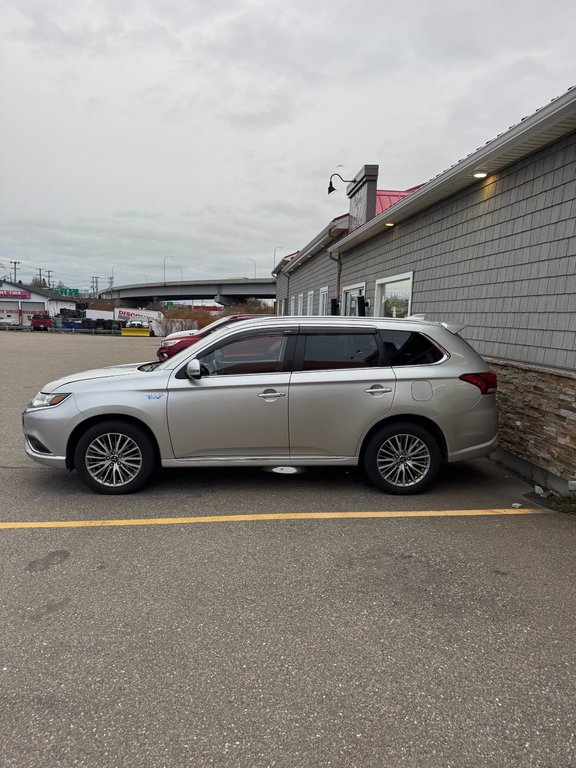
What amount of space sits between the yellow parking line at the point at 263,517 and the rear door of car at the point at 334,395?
25.9 inches

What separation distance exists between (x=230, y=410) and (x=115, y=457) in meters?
1.16

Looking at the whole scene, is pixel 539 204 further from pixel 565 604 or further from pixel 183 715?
pixel 183 715

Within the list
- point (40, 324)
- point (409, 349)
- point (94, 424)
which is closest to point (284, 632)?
point (94, 424)

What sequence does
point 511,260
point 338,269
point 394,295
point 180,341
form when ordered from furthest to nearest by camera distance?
point 338,269 → point 180,341 → point 394,295 → point 511,260

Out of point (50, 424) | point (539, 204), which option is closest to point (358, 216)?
point (539, 204)

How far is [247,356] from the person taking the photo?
4.75m

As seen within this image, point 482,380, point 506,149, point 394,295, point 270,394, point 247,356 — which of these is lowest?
point 270,394

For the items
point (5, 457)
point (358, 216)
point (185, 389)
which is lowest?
point (5, 457)

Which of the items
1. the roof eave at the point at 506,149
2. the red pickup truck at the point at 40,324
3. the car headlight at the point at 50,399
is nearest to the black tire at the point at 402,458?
the car headlight at the point at 50,399

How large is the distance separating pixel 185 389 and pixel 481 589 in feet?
9.44

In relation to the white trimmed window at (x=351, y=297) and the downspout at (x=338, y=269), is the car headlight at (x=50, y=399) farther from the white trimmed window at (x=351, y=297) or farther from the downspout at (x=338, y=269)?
the downspout at (x=338, y=269)

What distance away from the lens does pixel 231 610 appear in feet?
9.42

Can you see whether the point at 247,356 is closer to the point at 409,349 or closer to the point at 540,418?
the point at 409,349

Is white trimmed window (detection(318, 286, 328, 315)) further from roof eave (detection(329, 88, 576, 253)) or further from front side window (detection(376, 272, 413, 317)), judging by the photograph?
roof eave (detection(329, 88, 576, 253))
